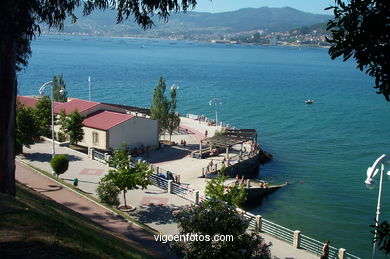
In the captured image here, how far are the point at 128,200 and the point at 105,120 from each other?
47.2ft

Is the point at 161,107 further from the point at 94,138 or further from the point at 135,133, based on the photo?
the point at 94,138

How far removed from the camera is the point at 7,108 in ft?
41.3

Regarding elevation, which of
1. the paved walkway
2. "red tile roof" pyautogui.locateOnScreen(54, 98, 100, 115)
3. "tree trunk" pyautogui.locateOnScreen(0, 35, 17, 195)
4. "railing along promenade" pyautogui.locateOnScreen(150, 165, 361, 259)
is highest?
"tree trunk" pyautogui.locateOnScreen(0, 35, 17, 195)

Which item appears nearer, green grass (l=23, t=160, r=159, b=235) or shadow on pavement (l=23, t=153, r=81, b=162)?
green grass (l=23, t=160, r=159, b=235)

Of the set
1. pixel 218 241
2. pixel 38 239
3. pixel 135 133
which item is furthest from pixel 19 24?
pixel 135 133

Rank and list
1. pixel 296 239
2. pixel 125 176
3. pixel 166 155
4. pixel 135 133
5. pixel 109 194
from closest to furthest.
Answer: pixel 296 239 → pixel 125 176 → pixel 109 194 → pixel 135 133 → pixel 166 155

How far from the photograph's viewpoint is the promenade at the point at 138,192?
17.8 meters

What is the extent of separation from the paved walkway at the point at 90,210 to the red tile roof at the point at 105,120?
9.71 metres

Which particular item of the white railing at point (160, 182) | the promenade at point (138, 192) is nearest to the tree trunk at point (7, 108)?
the promenade at point (138, 192)

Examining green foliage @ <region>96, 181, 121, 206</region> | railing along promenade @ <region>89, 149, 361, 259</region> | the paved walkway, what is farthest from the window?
green foliage @ <region>96, 181, 121, 206</region>

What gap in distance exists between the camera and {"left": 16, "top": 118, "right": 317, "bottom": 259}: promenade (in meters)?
17.8

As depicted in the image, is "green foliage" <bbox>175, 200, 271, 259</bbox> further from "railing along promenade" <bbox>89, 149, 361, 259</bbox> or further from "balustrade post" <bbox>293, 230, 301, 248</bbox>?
"balustrade post" <bbox>293, 230, 301, 248</bbox>

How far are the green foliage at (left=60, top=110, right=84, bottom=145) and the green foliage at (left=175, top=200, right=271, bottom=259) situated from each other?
915 inches

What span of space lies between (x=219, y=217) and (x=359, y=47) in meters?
6.16
